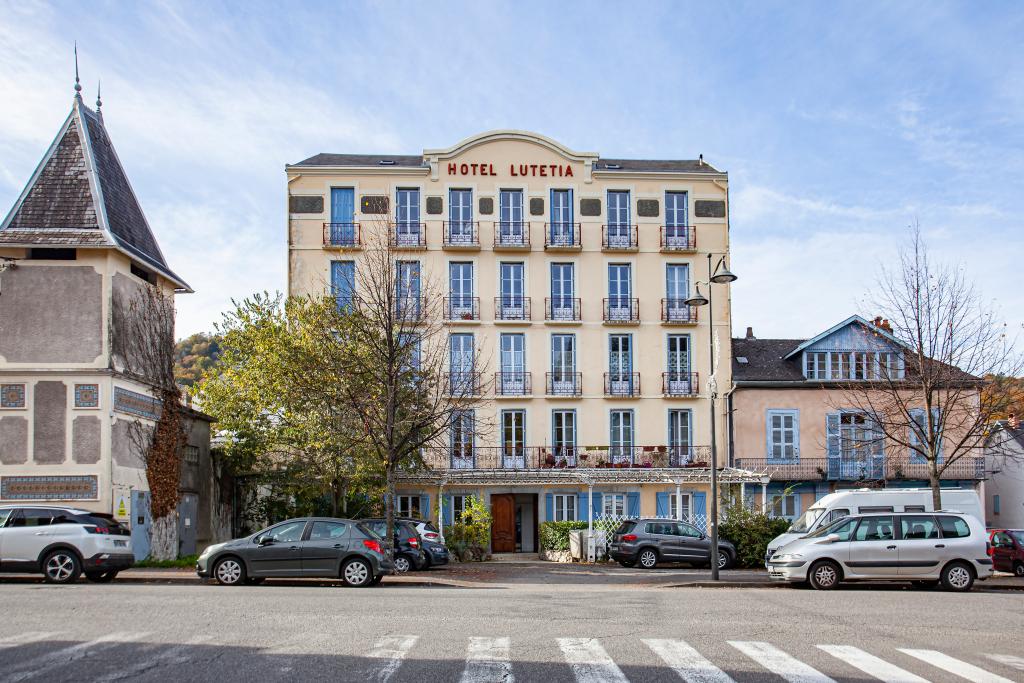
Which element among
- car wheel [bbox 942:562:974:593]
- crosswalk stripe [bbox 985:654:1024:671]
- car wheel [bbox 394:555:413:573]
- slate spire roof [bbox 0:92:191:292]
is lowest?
car wheel [bbox 394:555:413:573]

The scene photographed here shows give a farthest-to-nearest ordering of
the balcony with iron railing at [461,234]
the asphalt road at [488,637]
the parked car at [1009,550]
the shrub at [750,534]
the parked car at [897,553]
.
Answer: the balcony with iron railing at [461,234]
the shrub at [750,534]
the parked car at [1009,550]
the parked car at [897,553]
the asphalt road at [488,637]

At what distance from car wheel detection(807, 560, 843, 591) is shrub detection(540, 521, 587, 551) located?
13412 millimetres

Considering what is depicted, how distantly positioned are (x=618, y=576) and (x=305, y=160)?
2339cm

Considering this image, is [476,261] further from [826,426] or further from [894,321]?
[894,321]

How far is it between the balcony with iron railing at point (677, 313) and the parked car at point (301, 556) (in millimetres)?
22534

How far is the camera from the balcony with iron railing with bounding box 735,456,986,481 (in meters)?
38.5

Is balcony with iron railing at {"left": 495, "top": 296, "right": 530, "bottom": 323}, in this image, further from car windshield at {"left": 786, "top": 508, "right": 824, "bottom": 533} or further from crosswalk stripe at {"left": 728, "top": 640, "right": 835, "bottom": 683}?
crosswalk stripe at {"left": 728, "top": 640, "right": 835, "bottom": 683}

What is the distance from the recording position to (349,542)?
20.0 m

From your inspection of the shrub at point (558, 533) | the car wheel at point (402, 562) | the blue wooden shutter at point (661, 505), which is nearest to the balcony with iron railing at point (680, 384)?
the blue wooden shutter at point (661, 505)

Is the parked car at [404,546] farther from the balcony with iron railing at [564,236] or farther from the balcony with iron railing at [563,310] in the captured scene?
the balcony with iron railing at [564,236]

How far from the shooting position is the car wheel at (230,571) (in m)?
19.8

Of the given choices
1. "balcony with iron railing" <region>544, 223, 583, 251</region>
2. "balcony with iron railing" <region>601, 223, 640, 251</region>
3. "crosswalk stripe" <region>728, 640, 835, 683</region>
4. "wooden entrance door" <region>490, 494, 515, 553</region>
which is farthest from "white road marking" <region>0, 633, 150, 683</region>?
"balcony with iron railing" <region>601, 223, 640, 251</region>

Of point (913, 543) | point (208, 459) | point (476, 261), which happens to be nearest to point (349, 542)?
point (913, 543)

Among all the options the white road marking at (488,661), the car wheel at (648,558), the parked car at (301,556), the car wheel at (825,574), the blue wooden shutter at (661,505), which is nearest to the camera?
the white road marking at (488,661)
